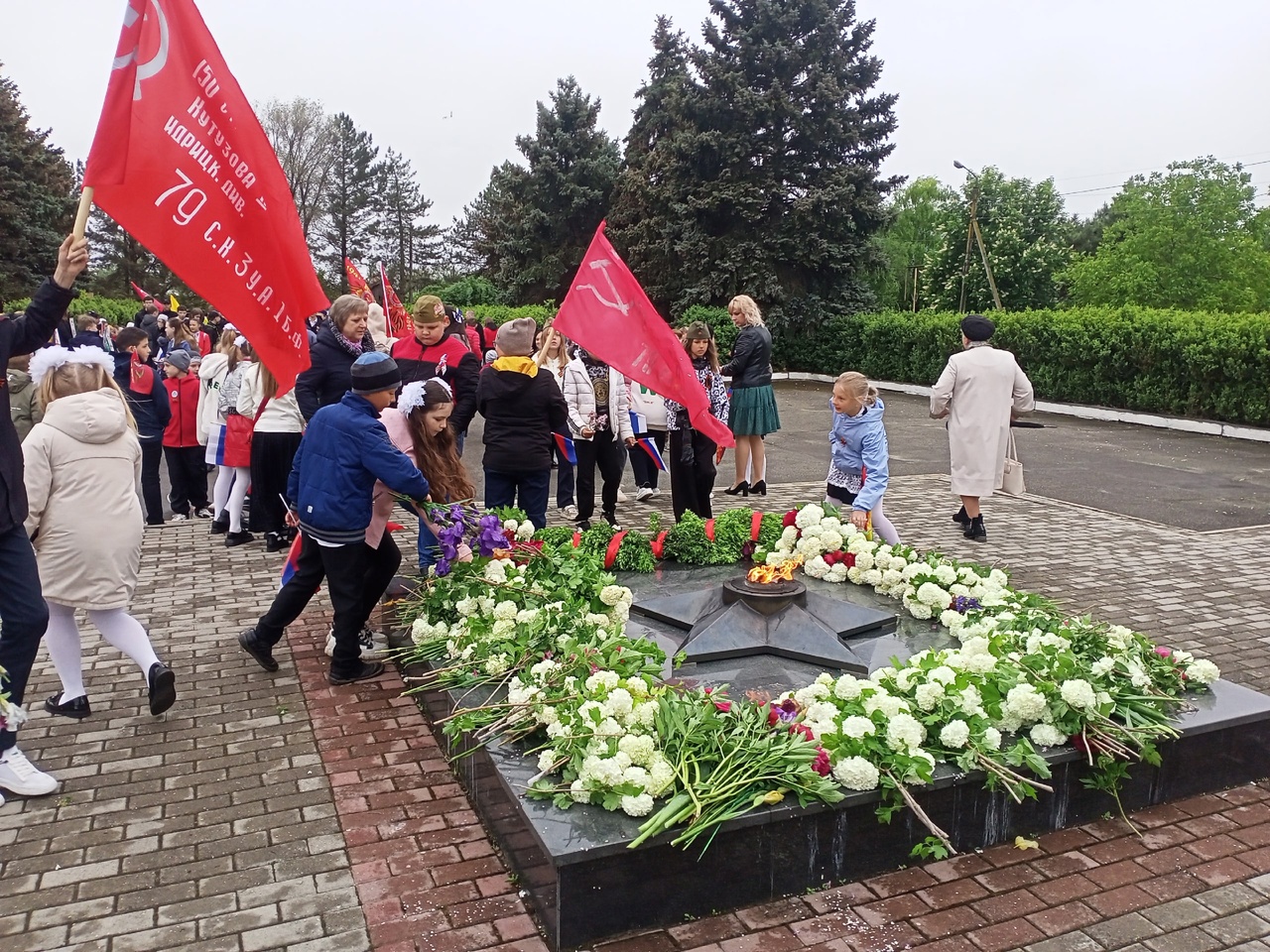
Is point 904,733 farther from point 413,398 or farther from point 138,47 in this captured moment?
point 138,47

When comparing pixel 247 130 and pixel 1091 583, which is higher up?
pixel 247 130

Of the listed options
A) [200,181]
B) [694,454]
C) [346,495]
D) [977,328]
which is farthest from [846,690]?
[977,328]

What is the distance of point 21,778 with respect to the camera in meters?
4.07

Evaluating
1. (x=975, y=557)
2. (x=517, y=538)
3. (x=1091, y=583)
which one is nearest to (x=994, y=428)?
(x=975, y=557)

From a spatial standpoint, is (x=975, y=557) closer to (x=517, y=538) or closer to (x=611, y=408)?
(x=611, y=408)

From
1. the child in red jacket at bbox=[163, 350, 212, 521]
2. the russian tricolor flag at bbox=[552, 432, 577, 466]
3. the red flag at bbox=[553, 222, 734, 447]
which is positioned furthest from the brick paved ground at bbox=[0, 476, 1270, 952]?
the child in red jacket at bbox=[163, 350, 212, 521]

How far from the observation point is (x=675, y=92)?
103ft

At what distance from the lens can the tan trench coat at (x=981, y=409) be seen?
883 cm

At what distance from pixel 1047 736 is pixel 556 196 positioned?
129ft

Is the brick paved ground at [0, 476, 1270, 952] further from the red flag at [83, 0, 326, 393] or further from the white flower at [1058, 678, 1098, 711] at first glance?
the red flag at [83, 0, 326, 393]

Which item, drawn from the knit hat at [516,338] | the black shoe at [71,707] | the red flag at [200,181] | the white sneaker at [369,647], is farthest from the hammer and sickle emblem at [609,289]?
the black shoe at [71,707]

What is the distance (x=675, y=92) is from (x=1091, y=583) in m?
27.2

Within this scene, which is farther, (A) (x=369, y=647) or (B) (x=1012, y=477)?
(B) (x=1012, y=477)

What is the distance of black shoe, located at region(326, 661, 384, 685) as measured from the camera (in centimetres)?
536
